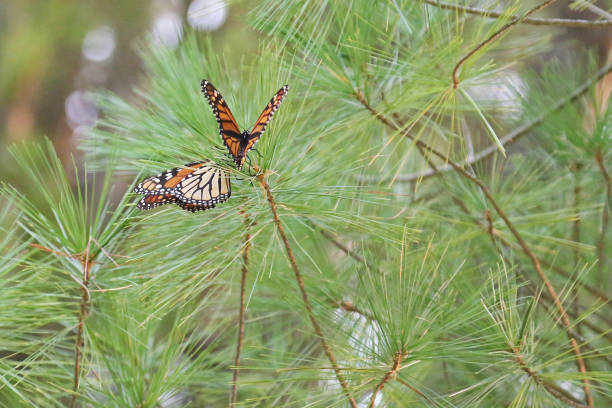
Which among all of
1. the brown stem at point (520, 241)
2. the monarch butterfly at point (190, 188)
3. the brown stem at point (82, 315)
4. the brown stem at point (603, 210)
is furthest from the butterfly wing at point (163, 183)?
the brown stem at point (603, 210)

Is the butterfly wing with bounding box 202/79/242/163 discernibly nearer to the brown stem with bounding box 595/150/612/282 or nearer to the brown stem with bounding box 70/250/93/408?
the brown stem with bounding box 70/250/93/408

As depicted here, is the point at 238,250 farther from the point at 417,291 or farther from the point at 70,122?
the point at 70,122

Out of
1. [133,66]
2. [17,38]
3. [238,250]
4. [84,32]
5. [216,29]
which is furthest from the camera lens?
[133,66]

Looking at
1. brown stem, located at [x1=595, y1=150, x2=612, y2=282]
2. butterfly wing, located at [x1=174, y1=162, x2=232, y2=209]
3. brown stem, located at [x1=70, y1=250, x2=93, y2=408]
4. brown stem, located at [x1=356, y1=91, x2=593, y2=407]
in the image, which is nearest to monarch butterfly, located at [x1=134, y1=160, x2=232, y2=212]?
butterfly wing, located at [x1=174, y1=162, x2=232, y2=209]

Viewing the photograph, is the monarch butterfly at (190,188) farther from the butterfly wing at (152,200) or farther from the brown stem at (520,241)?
the brown stem at (520,241)

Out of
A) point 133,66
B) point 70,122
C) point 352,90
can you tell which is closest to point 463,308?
point 352,90
